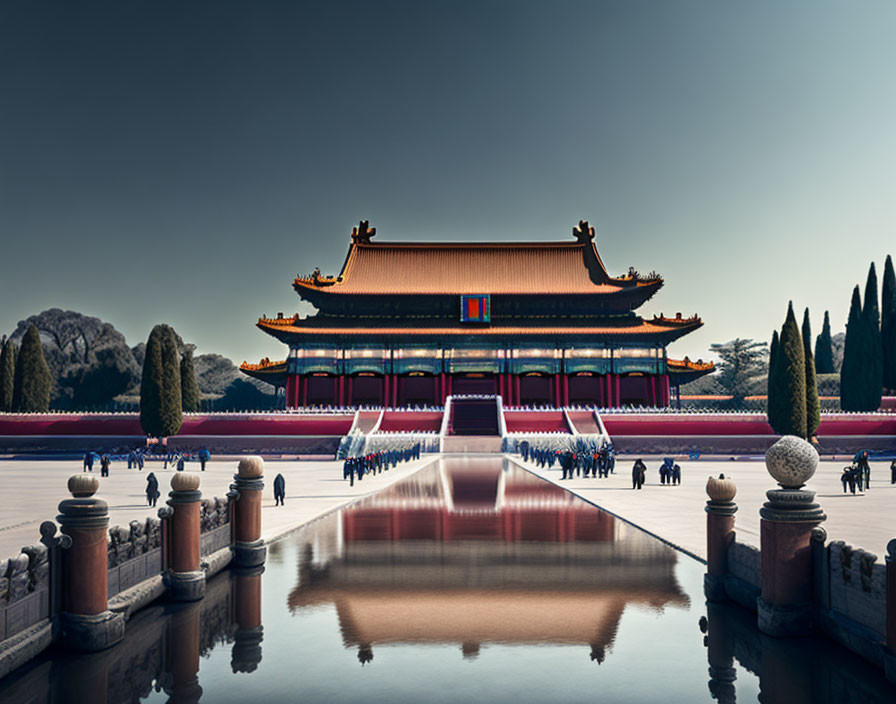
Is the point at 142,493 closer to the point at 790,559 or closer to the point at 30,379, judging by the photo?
the point at 790,559

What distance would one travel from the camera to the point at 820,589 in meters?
8.85

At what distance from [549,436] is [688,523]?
30.1 metres

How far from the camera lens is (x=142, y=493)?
24.8 meters

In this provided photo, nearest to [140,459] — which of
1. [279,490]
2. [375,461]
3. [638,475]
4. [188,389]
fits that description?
[375,461]

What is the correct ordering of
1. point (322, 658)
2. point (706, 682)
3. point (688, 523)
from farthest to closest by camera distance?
1. point (688, 523)
2. point (322, 658)
3. point (706, 682)

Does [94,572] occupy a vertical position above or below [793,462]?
below

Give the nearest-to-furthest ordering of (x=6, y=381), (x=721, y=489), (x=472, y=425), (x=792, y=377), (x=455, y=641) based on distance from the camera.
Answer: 1. (x=455, y=641)
2. (x=721, y=489)
3. (x=792, y=377)
4. (x=472, y=425)
5. (x=6, y=381)

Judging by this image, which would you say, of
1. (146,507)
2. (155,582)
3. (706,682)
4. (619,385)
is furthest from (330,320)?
(706,682)

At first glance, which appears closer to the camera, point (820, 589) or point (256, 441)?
point (820, 589)

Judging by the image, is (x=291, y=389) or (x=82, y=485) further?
(x=291, y=389)

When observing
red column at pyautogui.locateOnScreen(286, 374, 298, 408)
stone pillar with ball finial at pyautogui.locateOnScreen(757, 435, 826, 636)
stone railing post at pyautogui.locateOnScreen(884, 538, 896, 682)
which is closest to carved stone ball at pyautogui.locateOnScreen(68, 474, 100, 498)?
stone pillar with ball finial at pyautogui.locateOnScreen(757, 435, 826, 636)

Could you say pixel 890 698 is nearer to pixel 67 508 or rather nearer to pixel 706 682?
pixel 706 682

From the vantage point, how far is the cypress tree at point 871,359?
57.1 meters

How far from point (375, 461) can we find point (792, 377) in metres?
28.4
